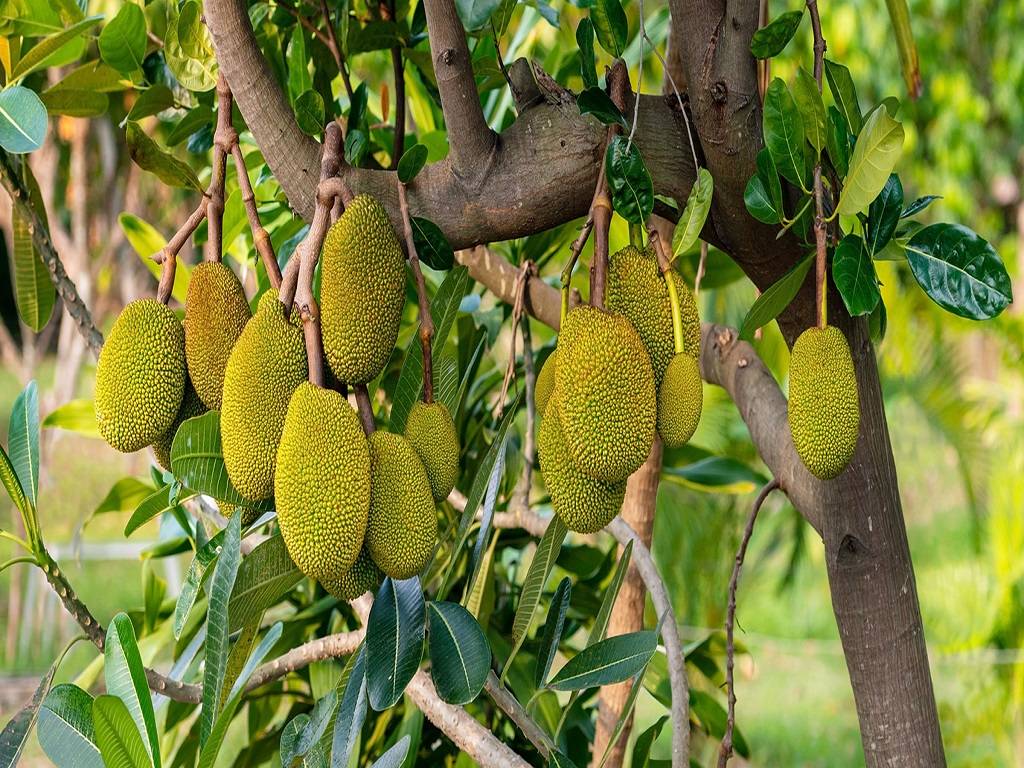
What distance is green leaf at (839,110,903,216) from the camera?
0.47 meters

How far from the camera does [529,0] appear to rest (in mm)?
786

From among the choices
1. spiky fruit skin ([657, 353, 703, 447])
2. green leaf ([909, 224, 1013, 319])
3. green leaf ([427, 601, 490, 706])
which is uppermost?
spiky fruit skin ([657, 353, 703, 447])

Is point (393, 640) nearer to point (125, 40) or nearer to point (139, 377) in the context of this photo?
point (139, 377)

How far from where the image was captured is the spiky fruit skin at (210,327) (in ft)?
1.59

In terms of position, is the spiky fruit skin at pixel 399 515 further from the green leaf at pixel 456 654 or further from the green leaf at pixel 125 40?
the green leaf at pixel 125 40

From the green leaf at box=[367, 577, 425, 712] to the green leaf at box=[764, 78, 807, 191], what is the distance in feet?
0.90

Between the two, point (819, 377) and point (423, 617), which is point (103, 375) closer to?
point (423, 617)

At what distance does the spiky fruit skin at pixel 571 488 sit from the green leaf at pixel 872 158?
17 centimetres

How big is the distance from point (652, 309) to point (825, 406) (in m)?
0.09

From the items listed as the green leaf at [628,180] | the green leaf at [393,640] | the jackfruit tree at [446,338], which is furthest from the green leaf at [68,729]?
the green leaf at [628,180]

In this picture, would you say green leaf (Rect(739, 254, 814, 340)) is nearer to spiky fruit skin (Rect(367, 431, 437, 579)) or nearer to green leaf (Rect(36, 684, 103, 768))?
spiky fruit skin (Rect(367, 431, 437, 579))

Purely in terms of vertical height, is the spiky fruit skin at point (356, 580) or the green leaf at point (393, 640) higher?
the spiky fruit skin at point (356, 580)

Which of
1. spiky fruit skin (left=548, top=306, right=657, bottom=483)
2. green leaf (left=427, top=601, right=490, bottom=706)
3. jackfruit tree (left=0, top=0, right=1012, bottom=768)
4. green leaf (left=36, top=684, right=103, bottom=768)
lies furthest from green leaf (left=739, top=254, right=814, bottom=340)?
green leaf (left=36, top=684, right=103, bottom=768)

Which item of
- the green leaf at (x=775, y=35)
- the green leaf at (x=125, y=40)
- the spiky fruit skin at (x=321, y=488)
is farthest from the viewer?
the green leaf at (x=125, y=40)
